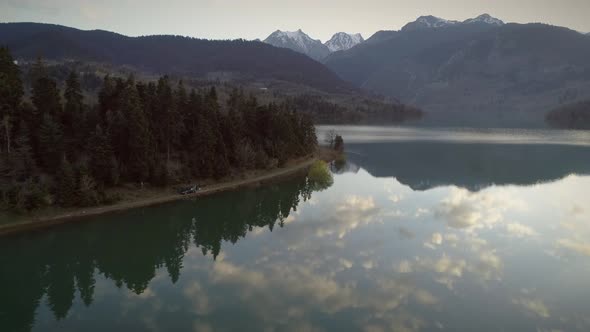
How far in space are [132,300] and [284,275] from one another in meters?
14.8

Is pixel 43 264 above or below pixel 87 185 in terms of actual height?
below

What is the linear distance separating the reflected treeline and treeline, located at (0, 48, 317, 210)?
6.85 m

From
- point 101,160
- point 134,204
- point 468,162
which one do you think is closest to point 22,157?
point 101,160

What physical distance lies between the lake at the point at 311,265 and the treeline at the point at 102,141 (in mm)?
6514

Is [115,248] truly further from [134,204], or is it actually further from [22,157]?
[22,157]

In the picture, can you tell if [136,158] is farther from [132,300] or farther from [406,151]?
[406,151]

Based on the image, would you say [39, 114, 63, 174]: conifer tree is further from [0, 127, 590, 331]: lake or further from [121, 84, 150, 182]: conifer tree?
[0, 127, 590, 331]: lake

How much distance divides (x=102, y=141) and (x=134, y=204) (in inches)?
445

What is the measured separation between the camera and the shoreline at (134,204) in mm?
53769

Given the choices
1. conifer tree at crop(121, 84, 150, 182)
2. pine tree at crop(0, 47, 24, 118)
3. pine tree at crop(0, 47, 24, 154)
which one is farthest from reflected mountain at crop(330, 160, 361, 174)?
pine tree at crop(0, 47, 24, 118)

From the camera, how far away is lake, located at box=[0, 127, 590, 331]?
113 ft

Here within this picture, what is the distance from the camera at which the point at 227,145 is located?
287 feet

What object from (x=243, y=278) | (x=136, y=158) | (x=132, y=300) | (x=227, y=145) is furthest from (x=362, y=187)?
(x=132, y=300)

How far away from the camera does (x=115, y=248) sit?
5119 centimetres
